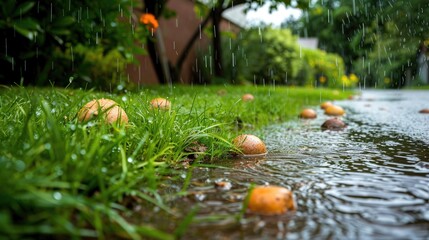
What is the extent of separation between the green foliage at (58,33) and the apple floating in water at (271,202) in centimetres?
305

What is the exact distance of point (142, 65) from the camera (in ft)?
35.9

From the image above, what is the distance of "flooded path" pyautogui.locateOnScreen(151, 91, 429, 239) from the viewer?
4.68 ft

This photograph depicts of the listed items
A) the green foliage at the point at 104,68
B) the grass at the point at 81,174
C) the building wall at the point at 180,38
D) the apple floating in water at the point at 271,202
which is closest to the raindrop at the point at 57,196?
the grass at the point at 81,174

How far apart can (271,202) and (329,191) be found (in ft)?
1.35

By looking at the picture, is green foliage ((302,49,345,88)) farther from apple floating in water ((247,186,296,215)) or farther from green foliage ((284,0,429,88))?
apple floating in water ((247,186,296,215))

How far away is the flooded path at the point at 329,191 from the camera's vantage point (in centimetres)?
143

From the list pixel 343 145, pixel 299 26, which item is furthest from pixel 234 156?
pixel 299 26

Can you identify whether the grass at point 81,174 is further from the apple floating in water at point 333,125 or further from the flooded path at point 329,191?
the apple floating in water at point 333,125

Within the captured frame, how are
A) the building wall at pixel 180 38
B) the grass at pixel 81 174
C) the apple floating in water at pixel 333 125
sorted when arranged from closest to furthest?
the grass at pixel 81 174 → the apple floating in water at pixel 333 125 → the building wall at pixel 180 38

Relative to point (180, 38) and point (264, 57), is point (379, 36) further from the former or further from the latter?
point (180, 38)

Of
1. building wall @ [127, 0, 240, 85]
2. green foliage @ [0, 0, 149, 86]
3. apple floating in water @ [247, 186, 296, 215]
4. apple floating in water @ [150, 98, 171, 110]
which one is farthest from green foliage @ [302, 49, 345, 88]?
apple floating in water @ [247, 186, 296, 215]

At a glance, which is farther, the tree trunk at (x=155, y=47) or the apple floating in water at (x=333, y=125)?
the tree trunk at (x=155, y=47)

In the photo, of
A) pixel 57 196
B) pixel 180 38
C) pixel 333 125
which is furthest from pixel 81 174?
pixel 180 38

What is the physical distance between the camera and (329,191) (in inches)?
74.6
